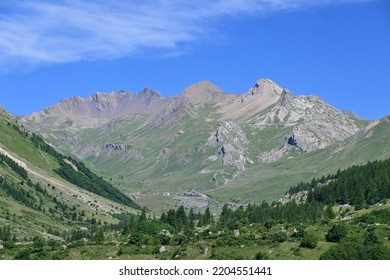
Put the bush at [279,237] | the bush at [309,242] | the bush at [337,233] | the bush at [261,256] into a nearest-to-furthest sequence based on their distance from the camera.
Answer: the bush at [261,256] → the bush at [309,242] → the bush at [337,233] → the bush at [279,237]

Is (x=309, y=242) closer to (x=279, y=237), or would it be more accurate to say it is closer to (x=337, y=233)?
(x=337, y=233)

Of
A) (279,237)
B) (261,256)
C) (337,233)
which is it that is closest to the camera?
(261,256)

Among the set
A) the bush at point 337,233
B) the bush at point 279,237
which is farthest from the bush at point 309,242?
the bush at point 279,237

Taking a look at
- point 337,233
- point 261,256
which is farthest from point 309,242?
point 261,256

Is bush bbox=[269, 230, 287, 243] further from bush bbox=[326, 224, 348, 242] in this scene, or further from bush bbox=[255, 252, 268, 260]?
bush bbox=[255, 252, 268, 260]

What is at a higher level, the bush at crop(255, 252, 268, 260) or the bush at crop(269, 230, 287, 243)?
the bush at crop(269, 230, 287, 243)

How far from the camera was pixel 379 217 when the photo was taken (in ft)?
554

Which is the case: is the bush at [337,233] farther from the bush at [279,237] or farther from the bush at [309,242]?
the bush at [279,237]

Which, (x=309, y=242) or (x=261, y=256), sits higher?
(x=309, y=242)

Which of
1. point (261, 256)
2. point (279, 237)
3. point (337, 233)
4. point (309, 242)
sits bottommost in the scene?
point (261, 256)

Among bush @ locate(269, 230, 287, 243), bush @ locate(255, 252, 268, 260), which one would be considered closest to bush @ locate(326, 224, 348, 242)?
bush @ locate(269, 230, 287, 243)
